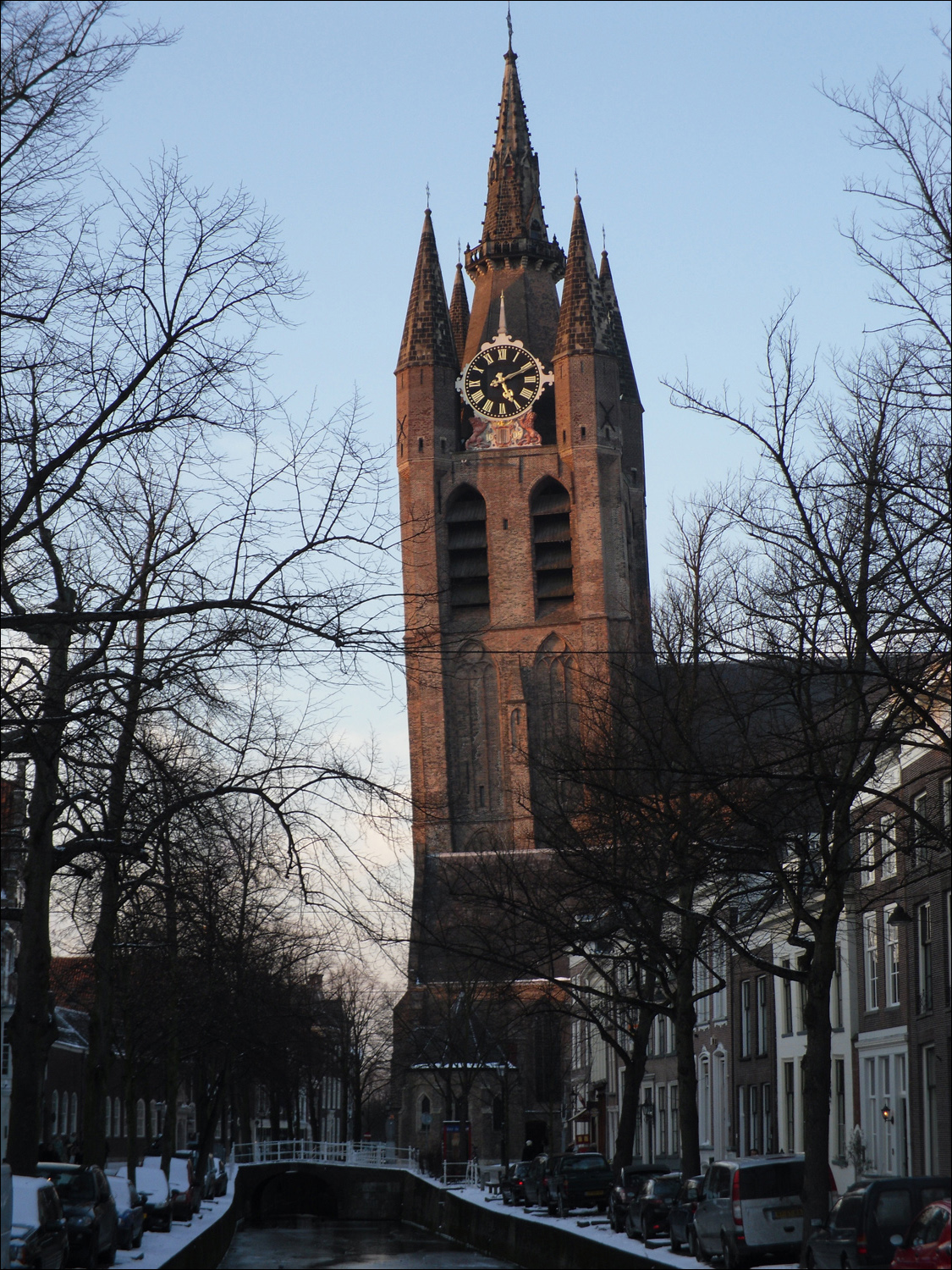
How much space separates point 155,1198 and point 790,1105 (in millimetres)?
13164

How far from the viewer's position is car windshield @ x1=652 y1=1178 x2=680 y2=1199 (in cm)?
2480

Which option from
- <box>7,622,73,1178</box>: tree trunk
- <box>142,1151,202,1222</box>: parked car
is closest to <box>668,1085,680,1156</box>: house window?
<box>142,1151,202,1222</box>: parked car

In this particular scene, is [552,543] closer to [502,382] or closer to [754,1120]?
[502,382]

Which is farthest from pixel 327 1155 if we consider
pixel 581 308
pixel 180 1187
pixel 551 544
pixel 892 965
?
pixel 581 308

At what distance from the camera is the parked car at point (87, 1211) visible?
2005cm

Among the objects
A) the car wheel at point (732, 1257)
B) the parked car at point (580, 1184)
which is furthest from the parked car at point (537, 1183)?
the car wheel at point (732, 1257)

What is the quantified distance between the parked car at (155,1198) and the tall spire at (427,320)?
181 ft

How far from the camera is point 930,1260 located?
12.9 meters

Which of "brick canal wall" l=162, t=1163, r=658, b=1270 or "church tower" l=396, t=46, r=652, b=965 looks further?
"church tower" l=396, t=46, r=652, b=965

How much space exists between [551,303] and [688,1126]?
64.6 meters

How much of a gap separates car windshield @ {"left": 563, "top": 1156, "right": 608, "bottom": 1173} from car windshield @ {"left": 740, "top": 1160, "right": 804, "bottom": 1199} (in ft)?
44.8

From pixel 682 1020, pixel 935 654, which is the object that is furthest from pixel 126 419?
pixel 682 1020

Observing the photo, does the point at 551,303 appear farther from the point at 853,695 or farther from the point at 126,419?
the point at 126,419

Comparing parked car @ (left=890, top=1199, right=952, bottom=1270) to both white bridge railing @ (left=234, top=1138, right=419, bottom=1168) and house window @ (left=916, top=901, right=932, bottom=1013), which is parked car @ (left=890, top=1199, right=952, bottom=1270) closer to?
house window @ (left=916, top=901, right=932, bottom=1013)
